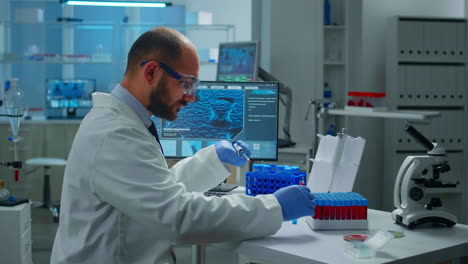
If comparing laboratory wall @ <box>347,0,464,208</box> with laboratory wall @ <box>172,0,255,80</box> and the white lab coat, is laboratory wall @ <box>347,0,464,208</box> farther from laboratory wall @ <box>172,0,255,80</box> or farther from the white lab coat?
the white lab coat

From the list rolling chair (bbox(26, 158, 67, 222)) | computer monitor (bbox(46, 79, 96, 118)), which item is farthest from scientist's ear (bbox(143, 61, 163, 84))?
computer monitor (bbox(46, 79, 96, 118))

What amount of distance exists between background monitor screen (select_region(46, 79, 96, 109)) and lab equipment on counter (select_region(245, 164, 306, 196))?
4825 millimetres

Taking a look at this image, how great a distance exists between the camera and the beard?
1.77 metres

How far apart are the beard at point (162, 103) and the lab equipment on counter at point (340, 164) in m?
0.71

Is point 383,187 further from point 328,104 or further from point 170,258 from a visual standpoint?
point 170,258

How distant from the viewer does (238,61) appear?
5043 mm

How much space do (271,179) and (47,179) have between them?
4.13 m

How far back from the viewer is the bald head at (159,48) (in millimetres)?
1747

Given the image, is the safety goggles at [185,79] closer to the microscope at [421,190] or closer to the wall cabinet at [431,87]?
the microscope at [421,190]

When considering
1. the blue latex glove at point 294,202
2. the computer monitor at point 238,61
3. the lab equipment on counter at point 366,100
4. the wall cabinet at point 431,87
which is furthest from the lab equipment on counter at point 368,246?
the wall cabinet at point 431,87

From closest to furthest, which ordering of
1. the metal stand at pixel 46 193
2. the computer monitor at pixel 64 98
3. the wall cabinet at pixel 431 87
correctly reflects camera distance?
the wall cabinet at pixel 431 87
the metal stand at pixel 46 193
the computer monitor at pixel 64 98

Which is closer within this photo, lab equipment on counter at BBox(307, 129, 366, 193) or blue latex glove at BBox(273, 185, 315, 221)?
blue latex glove at BBox(273, 185, 315, 221)

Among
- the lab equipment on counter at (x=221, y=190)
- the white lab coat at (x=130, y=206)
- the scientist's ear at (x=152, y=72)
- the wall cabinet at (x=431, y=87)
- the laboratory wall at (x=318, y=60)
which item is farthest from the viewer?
the laboratory wall at (x=318, y=60)

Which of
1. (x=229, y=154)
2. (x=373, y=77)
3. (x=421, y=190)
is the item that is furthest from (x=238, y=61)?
(x=421, y=190)
